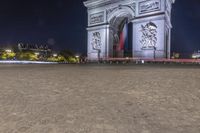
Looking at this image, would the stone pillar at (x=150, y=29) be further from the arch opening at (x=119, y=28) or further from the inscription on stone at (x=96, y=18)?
the inscription on stone at (x=96, y=18)

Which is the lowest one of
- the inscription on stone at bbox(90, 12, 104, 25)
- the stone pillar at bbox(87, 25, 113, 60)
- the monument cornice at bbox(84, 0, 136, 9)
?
the stone pillar at bbox(87, 25, 113, 60)

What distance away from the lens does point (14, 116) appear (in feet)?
8.26

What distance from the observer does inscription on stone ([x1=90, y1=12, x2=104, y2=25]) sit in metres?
33.3

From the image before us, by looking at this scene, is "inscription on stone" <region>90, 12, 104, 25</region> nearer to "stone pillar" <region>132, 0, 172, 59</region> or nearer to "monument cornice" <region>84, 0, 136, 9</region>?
"monument cornice" <region>84, 0, 136, 9</region>

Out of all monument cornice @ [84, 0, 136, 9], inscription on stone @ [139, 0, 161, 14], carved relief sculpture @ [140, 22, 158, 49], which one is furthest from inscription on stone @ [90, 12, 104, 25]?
carved relief sculpture @ [140, 22, 158, 49]

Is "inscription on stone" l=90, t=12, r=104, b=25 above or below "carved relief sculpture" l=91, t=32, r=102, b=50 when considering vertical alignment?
above

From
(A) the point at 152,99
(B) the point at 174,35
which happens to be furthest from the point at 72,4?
(A) the point at 152,99

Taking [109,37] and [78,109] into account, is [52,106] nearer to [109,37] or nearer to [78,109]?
[78,109]

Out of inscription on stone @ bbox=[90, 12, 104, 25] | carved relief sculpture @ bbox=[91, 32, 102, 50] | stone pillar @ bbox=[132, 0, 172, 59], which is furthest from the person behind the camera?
carved relief sculpture @ bbox=[91, 32, 102, 50]

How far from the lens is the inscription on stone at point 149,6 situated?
26703 mm

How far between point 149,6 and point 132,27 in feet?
12.7

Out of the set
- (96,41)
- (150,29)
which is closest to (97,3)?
(96,41)

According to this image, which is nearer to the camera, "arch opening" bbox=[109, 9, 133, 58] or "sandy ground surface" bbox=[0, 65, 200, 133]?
"sandy ground surface" bbox=[0, 65, 200, 133]

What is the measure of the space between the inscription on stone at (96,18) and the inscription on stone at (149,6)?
6.62 meters
